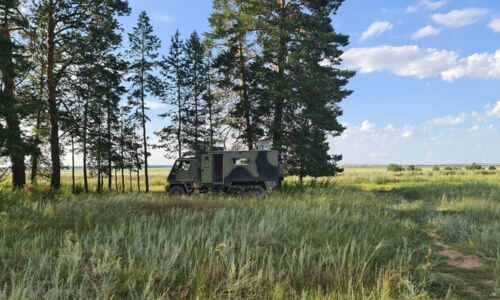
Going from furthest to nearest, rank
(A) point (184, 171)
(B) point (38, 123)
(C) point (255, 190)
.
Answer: (B) point (38, 123) → (A) point (184, 171) → (C) point (255, 190)

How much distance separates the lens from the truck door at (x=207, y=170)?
20.1m

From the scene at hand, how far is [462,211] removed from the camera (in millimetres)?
12984

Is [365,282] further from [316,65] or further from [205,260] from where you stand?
[316,65]

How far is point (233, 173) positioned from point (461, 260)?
13346 mm

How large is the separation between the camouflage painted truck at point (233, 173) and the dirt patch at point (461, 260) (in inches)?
463

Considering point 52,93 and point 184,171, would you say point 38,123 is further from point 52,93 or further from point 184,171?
point 184,171

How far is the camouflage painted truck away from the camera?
19234mm

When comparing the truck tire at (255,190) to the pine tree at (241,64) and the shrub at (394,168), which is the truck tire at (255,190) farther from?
the shrub at (394,168)

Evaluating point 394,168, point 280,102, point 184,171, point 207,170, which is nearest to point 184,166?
point 184,171

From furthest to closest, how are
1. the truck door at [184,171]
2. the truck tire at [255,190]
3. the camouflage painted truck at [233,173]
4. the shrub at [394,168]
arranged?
the shrub at [394,168] < the truck door at [184,171] < the camouflage painted truck at [233,173] < the truck tire at [255,190]

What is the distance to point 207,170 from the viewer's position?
66.1 ft

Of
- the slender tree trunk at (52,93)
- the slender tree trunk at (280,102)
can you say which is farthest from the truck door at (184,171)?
the slender tree trunk at (52,93)

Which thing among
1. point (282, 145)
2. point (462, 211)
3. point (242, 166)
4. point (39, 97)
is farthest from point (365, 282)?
point (39, 97)

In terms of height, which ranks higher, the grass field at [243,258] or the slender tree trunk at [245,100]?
the slender tree trunk at [245,100]
